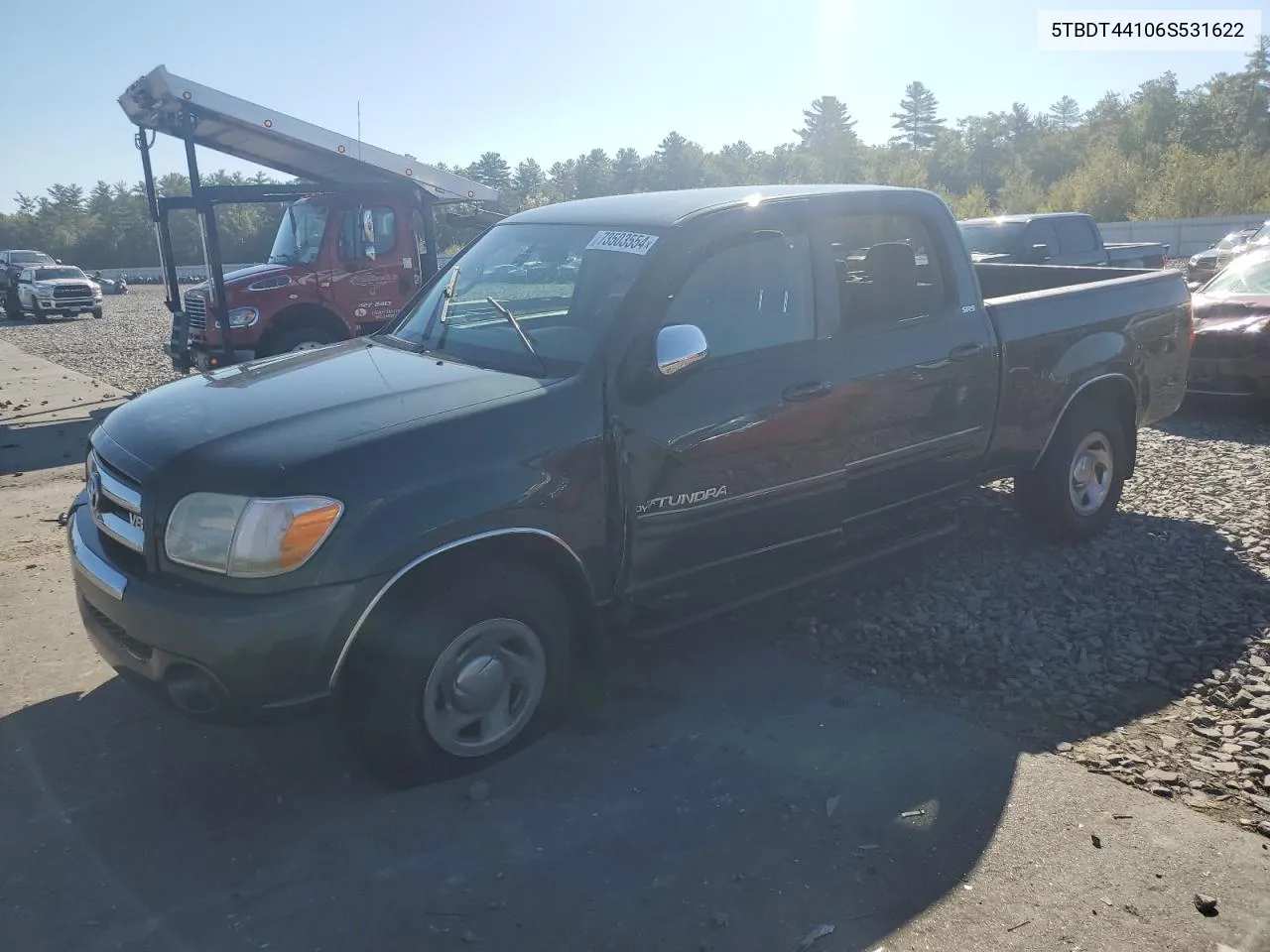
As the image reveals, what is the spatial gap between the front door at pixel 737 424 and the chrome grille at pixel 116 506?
1.72 metres

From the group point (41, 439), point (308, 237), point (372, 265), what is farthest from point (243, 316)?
point (41, 439)

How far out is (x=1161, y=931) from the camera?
2.79m

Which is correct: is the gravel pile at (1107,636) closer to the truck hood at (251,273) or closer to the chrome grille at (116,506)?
the chrome grille at (116,506)

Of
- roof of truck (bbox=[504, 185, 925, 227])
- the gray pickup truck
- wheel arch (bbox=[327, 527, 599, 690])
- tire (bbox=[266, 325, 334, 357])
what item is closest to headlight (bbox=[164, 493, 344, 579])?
wheel arch (bbox=[327, 527, 599, 690])

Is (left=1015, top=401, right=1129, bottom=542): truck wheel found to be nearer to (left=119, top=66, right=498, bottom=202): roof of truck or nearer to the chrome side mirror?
the chrome side mirror

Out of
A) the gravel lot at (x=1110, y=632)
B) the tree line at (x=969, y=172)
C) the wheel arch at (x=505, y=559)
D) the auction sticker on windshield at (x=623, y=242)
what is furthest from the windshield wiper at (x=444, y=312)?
the tree line at (x=969, y=172)

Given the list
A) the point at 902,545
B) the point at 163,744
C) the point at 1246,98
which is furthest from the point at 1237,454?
the point at 1246,98

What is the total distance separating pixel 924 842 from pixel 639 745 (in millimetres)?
1126

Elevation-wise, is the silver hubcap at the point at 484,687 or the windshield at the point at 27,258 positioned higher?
the windshield at the point at 27,258

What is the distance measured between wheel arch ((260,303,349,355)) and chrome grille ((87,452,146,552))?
7699mm

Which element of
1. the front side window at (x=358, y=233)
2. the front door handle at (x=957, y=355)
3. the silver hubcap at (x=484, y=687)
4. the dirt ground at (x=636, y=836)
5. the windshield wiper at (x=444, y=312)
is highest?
the front side window at (x=358, y=233)

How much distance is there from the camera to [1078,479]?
231 inches

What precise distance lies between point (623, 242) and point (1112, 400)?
342 cm

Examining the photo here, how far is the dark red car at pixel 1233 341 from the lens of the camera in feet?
28.7
